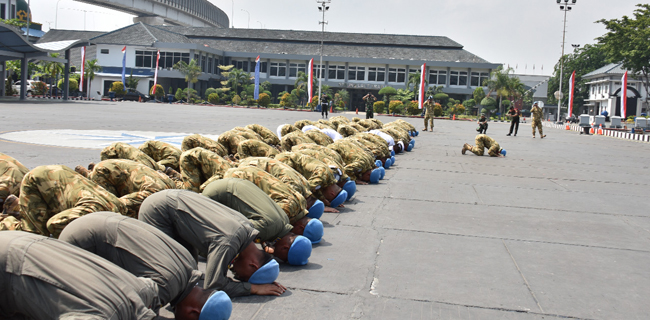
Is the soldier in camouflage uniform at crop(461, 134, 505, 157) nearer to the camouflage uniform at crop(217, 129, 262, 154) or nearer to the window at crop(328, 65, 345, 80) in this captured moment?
the camouflage uniform at crop(217, 129, 262, 154)

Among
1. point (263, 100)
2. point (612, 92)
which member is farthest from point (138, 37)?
point (612, 92)

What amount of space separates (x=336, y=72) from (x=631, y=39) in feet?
116

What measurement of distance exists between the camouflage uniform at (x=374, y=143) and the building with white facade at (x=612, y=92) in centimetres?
6153

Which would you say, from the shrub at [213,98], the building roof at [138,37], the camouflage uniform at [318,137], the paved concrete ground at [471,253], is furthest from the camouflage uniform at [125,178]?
the building roof at [138,37]

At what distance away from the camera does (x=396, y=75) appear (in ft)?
234

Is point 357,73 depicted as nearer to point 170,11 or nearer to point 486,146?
point 170,11

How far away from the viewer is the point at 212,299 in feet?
12.9

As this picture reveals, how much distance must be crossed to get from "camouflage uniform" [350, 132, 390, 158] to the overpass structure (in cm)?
6837

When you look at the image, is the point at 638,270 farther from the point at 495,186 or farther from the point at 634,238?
the point at 495,186

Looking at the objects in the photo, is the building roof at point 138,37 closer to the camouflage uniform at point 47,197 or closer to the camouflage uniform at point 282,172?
the camouflage uniform at point 282,172

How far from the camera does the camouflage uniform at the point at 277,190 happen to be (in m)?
5.89

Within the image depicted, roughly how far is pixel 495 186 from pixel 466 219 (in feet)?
12.8

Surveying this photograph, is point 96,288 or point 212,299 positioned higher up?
point 96,288

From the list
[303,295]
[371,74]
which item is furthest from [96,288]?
[371,74]
